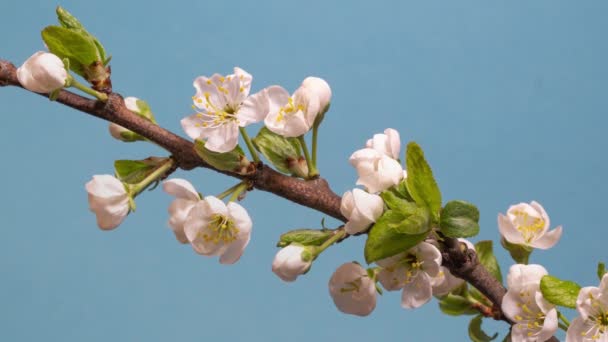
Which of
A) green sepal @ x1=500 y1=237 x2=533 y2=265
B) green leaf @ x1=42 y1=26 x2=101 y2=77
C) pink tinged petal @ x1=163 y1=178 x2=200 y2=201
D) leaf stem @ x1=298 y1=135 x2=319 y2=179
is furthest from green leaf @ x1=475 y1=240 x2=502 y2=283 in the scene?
green leaf @ x1=42 y1=26 x2=101 y2=77

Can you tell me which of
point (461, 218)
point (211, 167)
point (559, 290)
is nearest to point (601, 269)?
point (559, 290)

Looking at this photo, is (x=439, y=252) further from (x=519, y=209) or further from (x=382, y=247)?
(x=519, y=209)

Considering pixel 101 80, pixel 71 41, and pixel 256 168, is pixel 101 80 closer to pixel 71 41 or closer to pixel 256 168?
pixel 71 41

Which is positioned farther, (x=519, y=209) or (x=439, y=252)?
(x=519, y=209)

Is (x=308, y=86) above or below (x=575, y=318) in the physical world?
above

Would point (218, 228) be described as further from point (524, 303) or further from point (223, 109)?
point (524, 303)

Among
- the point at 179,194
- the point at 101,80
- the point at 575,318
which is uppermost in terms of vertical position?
Answer: the point at 101,80

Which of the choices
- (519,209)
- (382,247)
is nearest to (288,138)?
(382,247)
